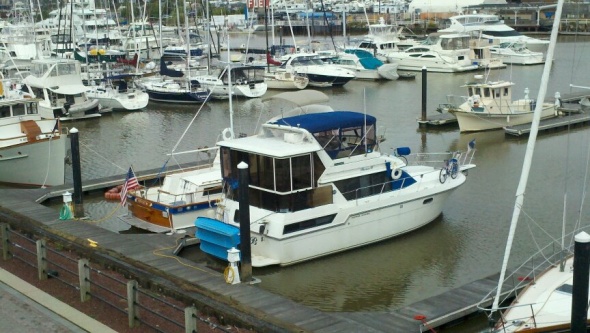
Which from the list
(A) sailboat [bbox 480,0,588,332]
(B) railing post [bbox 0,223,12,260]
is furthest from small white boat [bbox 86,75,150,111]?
(A) sailboat [bbox 480,0,588,332]

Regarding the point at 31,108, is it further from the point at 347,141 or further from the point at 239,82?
the point at 239,82

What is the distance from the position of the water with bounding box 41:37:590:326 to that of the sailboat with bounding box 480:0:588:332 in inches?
56.7

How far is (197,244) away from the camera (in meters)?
21.1

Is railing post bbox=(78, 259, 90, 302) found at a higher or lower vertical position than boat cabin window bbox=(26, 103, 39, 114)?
lower

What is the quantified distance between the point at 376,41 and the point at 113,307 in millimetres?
54776

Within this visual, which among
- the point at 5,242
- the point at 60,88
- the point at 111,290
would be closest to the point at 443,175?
the point at 111,290

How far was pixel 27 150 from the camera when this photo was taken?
29109 mm

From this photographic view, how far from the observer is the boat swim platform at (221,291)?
47.4 feet

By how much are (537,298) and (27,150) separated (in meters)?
19.6

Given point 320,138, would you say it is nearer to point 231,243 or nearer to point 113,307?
point 231,243

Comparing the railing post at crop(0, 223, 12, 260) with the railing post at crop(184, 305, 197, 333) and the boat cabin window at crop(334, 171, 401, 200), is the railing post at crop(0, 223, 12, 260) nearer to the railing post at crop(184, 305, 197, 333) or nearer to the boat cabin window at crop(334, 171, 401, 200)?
Answer: the railing post at crop(184, 305, 197, 333)

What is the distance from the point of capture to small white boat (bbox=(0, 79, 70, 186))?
29.1 m

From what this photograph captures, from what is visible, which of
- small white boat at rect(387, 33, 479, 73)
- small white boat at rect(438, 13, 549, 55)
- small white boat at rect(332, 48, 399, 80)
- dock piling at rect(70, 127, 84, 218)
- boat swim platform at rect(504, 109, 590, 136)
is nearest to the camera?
dock piling at rect(70, 127, 84, 218)

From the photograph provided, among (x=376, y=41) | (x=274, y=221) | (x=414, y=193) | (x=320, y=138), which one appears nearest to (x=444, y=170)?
(x=414, y=193)
